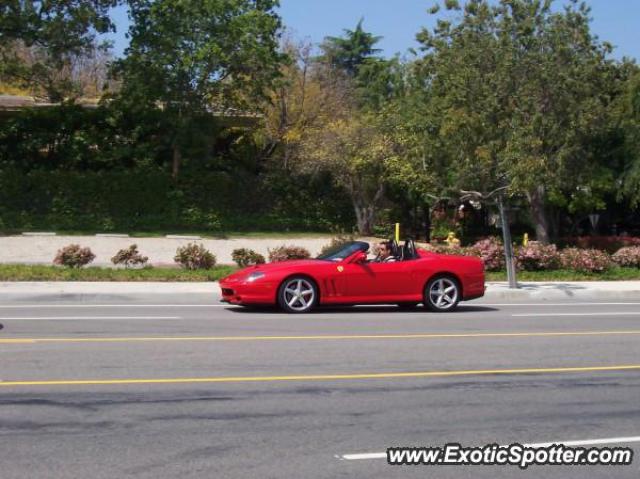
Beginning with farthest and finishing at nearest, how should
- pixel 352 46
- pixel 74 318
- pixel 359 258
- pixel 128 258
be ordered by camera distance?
1. pixel 352 46
2. pixel 128 258
3. pixel 359 258
4. pixel 74 318

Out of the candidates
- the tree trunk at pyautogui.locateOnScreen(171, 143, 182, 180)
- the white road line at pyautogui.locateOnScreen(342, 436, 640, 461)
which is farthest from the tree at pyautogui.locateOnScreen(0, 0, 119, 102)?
the white road line at pyautogui.locateOnScreen(342, 436, 640, 461)

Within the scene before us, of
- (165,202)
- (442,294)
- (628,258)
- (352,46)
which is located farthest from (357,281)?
(352,46)

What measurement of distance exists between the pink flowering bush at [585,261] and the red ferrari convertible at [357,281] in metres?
8.60

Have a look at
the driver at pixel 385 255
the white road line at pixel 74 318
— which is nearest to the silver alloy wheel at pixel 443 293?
the driver at pixel 385 255

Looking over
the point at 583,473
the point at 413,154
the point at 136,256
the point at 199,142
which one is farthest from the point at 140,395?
the point at 199,142

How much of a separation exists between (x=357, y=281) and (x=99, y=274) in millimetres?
7561

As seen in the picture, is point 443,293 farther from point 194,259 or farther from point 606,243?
point 606,243

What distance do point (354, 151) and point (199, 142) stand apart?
7627 millimetres

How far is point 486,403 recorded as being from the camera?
813 centimetres

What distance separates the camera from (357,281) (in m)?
15.5

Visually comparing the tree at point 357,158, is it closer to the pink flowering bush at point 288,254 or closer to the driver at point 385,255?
the pink flowering bush at point 288,254

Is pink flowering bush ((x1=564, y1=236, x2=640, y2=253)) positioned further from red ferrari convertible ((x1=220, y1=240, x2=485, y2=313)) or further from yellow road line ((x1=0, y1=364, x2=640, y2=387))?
yellow road line ((x1=0, y1=364, x2=640, y2=387))

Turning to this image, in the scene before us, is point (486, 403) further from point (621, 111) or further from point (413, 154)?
point (621, 111)

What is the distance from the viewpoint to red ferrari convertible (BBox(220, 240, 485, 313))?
593 inches
